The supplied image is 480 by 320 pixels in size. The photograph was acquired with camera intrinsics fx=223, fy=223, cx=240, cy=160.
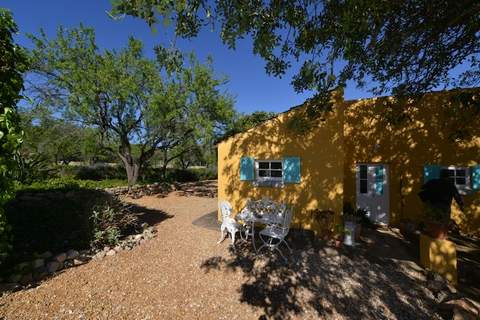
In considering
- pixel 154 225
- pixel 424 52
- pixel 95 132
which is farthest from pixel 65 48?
pixel 424 52

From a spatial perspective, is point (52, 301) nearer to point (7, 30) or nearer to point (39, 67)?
point (7, 30)

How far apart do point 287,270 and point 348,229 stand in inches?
86.7

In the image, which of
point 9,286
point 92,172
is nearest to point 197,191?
point 92,172

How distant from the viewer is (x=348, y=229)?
18.4 ft

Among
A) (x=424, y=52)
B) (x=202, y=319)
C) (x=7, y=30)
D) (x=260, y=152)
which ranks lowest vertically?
(x=202, y=319)

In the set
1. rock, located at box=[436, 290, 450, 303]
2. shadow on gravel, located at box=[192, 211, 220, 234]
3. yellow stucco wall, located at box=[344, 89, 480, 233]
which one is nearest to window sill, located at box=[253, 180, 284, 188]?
shadow on gravel, located at box=[192, 211, 220, 234]

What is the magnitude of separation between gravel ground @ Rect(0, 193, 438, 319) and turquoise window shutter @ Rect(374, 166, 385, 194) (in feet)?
9.68

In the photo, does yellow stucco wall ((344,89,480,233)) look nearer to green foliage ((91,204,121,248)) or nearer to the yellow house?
the yellow house

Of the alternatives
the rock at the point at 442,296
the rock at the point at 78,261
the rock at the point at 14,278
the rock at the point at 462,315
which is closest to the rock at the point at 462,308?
the rock at the point at 462,315

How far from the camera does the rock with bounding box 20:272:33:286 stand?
3.86m

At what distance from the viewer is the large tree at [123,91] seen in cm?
1081

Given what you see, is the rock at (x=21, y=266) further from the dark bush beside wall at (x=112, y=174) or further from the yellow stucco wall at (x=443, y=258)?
the dark bush beside wall at (x=112, y=174)

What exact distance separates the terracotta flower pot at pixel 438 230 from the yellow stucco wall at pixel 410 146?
3471 millimetres

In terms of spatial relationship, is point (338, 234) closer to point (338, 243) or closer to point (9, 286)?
point (338, 243)
